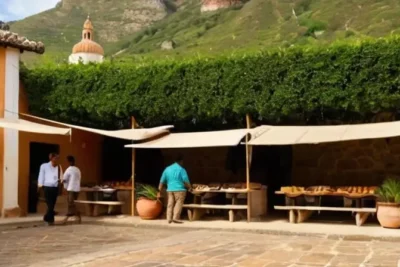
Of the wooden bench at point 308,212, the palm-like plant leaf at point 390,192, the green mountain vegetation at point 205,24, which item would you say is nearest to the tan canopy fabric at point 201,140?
the wooden bench at point 308,212

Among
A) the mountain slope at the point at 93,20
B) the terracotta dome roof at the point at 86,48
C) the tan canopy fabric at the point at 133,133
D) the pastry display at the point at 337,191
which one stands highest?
the mountain slope at the point at 93,20

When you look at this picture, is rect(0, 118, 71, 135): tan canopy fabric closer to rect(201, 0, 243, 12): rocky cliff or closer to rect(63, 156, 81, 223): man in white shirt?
rect(63, 156, 81, 223): man in white shirt

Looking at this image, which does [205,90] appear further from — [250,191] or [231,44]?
[231,44]

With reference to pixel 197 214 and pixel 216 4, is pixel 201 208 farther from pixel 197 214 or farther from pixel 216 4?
pixel 216 4

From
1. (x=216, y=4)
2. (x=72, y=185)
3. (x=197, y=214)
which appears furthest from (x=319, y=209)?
(x=216, y=4)

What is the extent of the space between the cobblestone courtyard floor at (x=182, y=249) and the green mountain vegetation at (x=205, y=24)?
3366 centimetres

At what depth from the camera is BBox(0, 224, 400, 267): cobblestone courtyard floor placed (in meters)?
6.52

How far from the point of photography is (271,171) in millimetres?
13336

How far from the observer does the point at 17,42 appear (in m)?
12.2

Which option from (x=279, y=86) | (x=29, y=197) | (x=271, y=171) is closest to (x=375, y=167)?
(x=271, y=171)

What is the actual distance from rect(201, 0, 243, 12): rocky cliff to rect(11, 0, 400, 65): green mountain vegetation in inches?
66.0

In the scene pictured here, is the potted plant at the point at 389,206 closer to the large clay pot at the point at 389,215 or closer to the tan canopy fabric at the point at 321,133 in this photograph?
the large clay pot at the point at 389,215

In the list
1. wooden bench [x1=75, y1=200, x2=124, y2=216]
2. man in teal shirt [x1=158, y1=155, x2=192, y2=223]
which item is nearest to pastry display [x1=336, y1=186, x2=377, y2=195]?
man in teal shirt [x1=158, y1=155, x2=192, y2=223]

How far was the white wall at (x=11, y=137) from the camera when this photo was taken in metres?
12.0
